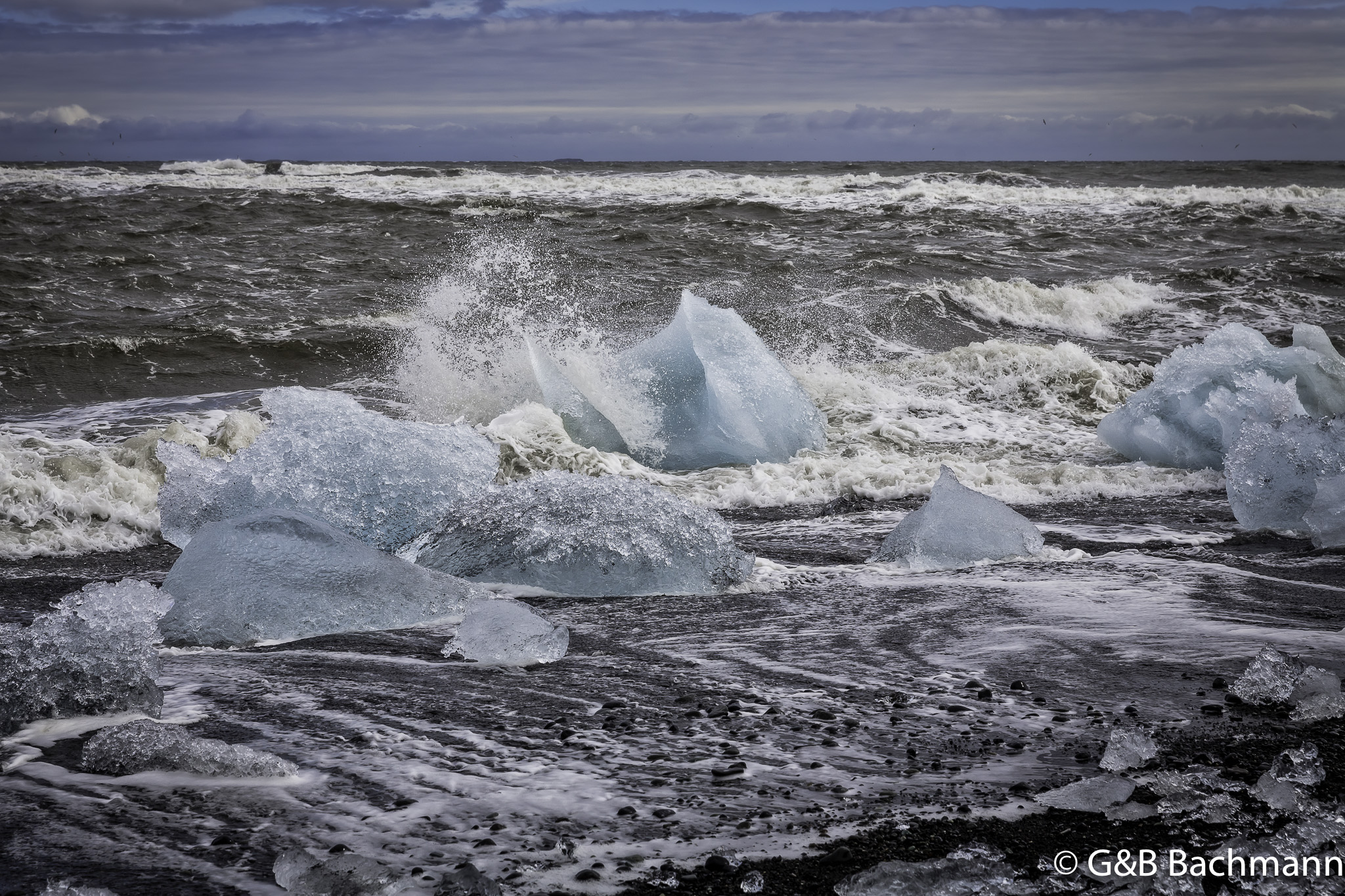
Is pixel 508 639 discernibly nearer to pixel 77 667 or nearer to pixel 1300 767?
pixel 77 667

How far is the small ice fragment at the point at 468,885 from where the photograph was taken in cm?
165

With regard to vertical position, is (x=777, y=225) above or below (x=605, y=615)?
above

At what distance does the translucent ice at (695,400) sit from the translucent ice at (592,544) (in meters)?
1.88

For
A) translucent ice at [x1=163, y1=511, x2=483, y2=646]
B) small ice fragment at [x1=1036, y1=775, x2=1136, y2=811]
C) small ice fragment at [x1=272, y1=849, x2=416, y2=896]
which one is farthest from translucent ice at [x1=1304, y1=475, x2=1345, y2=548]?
small ice fragment at [x1=272, y1=849, x2=416, y2=896]

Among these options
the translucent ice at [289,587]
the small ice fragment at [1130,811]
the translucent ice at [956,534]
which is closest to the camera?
the small ice fragment at [1130,811]

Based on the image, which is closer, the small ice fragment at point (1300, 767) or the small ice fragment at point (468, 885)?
the small ice fragment at point (468, 885)

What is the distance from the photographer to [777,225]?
1638cm

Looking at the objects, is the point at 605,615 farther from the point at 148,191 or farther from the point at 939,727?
the point at 148,191

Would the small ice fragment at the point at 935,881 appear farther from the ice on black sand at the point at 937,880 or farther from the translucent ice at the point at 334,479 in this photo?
the translucent ice at the point at 334,479

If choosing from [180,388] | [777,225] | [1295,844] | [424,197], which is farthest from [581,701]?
[424,197]

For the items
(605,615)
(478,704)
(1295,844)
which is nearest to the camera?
(1295,844)

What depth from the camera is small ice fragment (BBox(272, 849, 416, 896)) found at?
5.47ft

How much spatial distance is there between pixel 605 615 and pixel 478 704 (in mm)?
775

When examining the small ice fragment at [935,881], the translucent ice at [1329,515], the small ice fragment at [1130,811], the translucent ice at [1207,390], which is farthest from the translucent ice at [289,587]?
the translucent ice at [1207,390]
